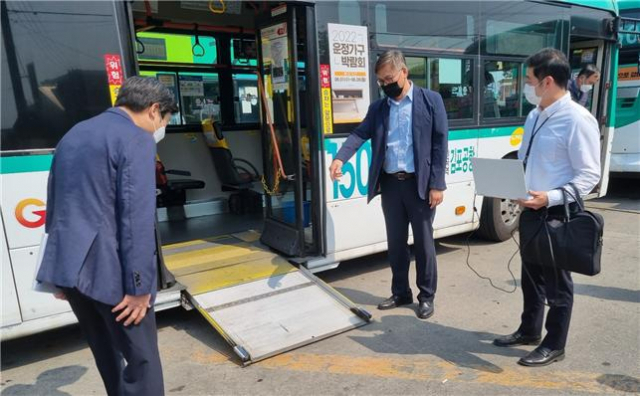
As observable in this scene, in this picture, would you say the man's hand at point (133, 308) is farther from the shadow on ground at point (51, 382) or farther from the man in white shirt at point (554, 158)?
the man in white shirt at point (554, 158)

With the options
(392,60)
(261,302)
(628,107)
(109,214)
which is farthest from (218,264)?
(628,107)

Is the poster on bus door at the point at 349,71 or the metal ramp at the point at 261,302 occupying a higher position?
the poster on bus door at the point at 349,71

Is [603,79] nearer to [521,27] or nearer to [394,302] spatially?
[521,27]

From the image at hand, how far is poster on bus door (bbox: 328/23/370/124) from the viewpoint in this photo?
13.4ft

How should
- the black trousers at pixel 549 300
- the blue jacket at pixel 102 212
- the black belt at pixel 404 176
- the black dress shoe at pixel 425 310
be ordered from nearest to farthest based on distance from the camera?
the blue jacket at pixel 102 212 → the black trousers at pixel 549 300 → the black belt at pixel 404 176 → the black dress shoe at pixel 425 310

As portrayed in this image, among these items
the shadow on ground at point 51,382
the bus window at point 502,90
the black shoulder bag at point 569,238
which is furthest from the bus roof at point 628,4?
the shadow on ground at point 51,382

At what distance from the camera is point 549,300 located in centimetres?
293

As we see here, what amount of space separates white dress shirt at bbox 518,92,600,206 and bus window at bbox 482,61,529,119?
253 centimetres

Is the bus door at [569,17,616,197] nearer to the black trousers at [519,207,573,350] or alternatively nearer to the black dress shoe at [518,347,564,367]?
the black trousers at [519,207,573,350]

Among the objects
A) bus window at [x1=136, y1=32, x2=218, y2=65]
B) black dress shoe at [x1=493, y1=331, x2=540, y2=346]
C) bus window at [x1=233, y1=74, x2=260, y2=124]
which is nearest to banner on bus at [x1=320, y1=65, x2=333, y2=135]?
black dress shoe at [x1=493, y1=331, x2=540, y2=346]

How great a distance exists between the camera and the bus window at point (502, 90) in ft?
17.2

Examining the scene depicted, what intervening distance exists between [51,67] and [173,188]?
3384 mm

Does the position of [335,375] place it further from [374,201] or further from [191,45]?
[191,45]

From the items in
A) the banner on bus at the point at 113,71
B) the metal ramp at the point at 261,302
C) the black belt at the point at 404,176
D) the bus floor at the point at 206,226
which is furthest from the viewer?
the bus floor at the point at 206,226
